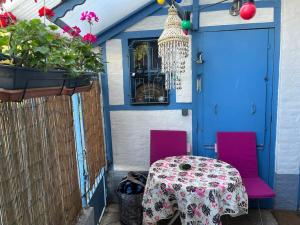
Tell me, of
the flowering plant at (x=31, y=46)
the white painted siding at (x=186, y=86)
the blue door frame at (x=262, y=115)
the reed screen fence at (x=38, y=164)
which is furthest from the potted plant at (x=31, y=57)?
the blue door frame at (x=262, y=115)

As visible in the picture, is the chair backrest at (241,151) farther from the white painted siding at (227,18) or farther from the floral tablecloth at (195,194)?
the white painted siding at (227,18)

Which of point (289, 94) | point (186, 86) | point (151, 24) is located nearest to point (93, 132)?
point (186, 86)

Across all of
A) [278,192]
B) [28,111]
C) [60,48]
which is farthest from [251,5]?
[278,192]

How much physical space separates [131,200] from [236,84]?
6.54ft

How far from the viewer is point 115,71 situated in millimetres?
3279

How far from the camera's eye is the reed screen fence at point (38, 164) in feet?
3.68

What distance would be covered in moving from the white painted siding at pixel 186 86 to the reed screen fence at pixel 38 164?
161cm

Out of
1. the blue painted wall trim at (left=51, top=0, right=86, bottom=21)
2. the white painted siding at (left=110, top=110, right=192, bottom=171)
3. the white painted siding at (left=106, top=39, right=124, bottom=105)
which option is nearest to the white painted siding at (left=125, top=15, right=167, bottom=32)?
the white painted siding at (left=106, top=39, right=124, bottom=105)

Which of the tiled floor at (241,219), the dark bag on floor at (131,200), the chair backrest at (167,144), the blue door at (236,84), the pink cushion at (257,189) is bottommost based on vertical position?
the tiled floor at (241,219)

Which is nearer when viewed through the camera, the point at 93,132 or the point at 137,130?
the point at 93,132

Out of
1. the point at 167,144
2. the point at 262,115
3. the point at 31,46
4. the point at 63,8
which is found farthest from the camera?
the point at 167,144

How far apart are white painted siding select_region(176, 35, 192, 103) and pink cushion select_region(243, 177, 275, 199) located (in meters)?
1.27

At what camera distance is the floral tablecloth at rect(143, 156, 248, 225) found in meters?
2.12

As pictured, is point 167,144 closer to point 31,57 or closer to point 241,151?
point 241,151
